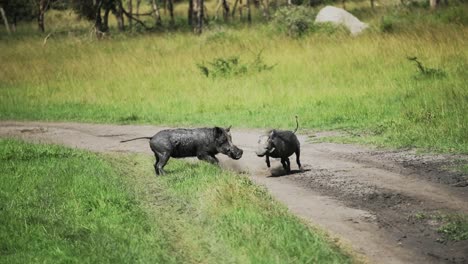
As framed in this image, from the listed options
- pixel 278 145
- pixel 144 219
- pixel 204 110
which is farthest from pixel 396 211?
pixel 204 110

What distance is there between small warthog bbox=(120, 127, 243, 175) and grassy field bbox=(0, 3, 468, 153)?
366 centimetres

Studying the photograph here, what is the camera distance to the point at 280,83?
64.5ft

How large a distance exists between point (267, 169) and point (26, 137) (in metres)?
6.58

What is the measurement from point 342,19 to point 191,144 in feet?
60.7

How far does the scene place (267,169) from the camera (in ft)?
36.9

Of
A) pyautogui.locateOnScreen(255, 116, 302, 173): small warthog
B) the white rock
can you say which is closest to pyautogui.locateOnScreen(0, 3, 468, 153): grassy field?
the white rock

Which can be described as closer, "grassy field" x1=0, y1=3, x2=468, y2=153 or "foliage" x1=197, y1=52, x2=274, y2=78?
"grassy field" x1=0, y1=3, x2=468, y2=153

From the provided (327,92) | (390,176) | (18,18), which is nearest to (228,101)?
(327,92)

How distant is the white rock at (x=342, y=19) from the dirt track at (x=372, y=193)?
45.5 ft

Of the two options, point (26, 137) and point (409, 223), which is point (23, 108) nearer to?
point (26, 137)

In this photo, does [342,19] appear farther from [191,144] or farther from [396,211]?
[396,211]

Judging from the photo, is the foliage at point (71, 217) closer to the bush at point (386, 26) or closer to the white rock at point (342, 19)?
the bush at point (386, 26)

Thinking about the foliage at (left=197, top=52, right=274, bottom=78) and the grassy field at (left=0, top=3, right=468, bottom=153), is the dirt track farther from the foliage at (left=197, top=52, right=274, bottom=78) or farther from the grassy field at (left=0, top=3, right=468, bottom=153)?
the foliage at (left=197, top=52, right=274, bottom=78)

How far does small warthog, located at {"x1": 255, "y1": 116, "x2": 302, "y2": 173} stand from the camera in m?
10.4
